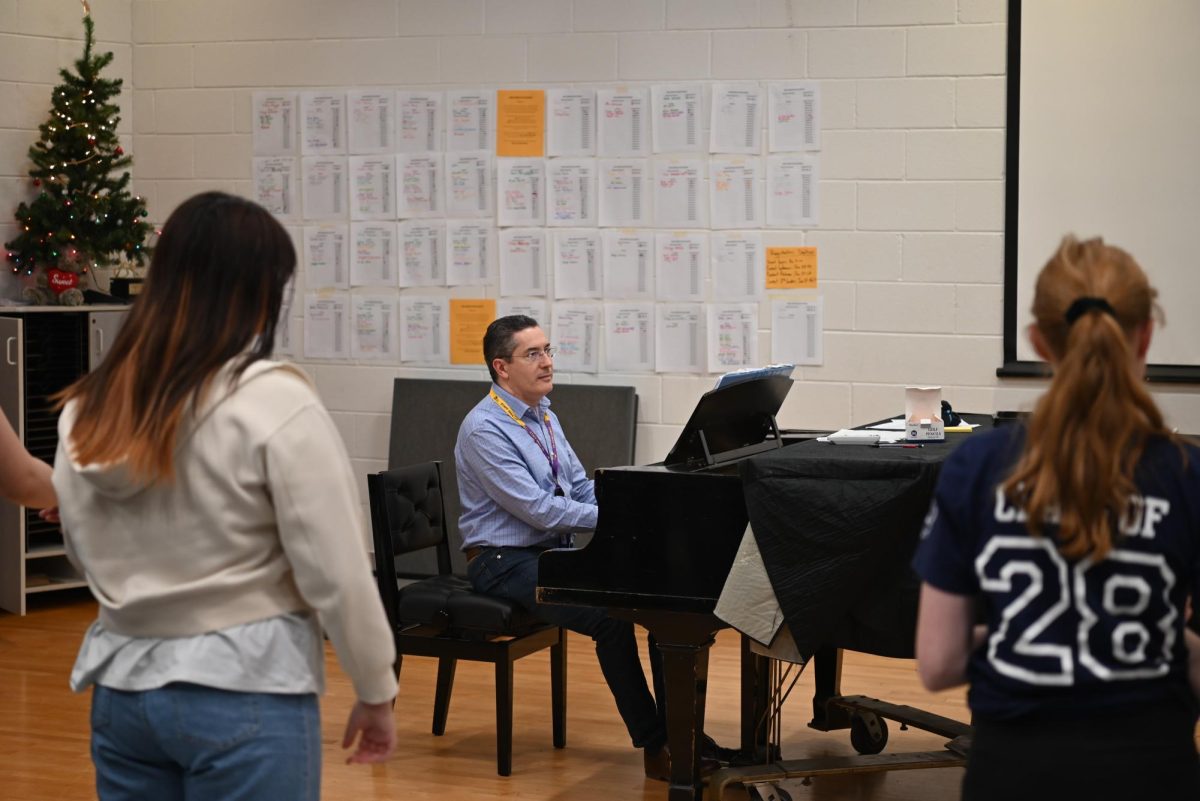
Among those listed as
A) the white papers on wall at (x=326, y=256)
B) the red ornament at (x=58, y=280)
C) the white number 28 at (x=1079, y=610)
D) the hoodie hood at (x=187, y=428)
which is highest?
the white papers on wall at (x=326, y=256)

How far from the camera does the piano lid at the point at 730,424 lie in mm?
3510

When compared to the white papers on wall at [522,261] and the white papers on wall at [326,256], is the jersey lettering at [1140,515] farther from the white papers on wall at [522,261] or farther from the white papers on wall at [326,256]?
the white papers on wall at [326,256]

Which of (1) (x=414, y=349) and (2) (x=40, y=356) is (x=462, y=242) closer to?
(1) (x=414, y=349)

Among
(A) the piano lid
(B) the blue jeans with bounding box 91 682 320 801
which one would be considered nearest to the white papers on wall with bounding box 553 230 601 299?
(A) the piano lid

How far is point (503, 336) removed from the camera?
4219 mm

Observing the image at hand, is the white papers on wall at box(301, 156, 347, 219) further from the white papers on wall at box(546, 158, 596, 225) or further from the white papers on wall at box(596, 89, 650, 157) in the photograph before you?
the white papers on wall at box(596, 89, 650, 157)

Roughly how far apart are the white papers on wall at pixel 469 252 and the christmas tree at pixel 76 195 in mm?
1264

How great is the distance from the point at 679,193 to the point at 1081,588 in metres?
4.22

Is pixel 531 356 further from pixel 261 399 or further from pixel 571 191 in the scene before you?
pixel 261 399

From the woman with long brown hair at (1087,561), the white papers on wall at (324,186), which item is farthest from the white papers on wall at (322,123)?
the woman with long brown hair at (1087,561)

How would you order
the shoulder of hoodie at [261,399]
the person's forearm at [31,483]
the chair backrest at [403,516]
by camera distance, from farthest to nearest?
the chair backrest at [403,516] < the person's forearm at [31,483] < the shoulder of hoodie at [261,399]

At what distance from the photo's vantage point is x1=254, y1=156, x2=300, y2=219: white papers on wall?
20.4 ft

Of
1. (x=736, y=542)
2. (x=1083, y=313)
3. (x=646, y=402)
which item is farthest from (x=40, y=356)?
(x=1083, y=313)

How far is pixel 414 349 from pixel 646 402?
987 mm
